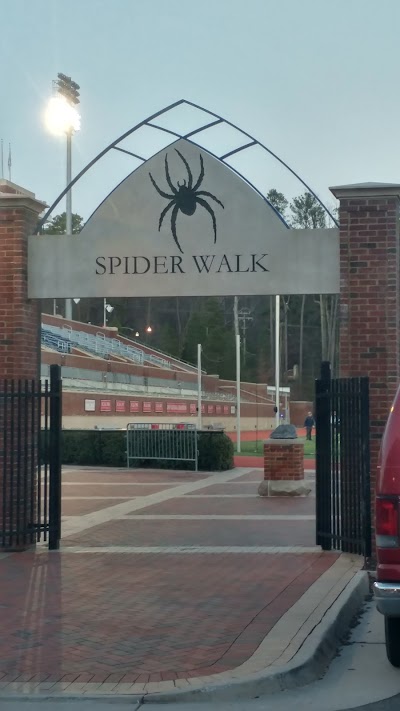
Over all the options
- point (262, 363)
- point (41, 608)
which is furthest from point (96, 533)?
point (262, 363)

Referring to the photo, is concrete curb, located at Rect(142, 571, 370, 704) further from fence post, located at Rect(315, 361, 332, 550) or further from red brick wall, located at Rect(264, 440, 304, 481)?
red brick wall, located at Rect(264, 440, 304, 481)

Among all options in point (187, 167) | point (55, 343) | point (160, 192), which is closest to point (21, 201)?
point (160, 192)

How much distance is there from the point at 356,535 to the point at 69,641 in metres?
4.24

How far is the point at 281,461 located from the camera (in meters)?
17.6

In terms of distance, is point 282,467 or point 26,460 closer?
point 26,460

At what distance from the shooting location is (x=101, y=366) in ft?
160

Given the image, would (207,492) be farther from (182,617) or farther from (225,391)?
(225,391)

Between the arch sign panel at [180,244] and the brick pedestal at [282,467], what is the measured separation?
711cm

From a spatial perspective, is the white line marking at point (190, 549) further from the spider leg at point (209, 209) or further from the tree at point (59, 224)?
the tree at point (59, 224)

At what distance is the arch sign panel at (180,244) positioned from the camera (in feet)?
35.6

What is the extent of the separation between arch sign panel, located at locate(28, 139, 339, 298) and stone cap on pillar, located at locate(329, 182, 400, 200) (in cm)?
59

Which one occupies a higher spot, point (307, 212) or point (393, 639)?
point (307, 212)

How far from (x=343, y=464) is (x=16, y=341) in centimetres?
407

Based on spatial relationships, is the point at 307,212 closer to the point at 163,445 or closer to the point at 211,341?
the point at 211,341
